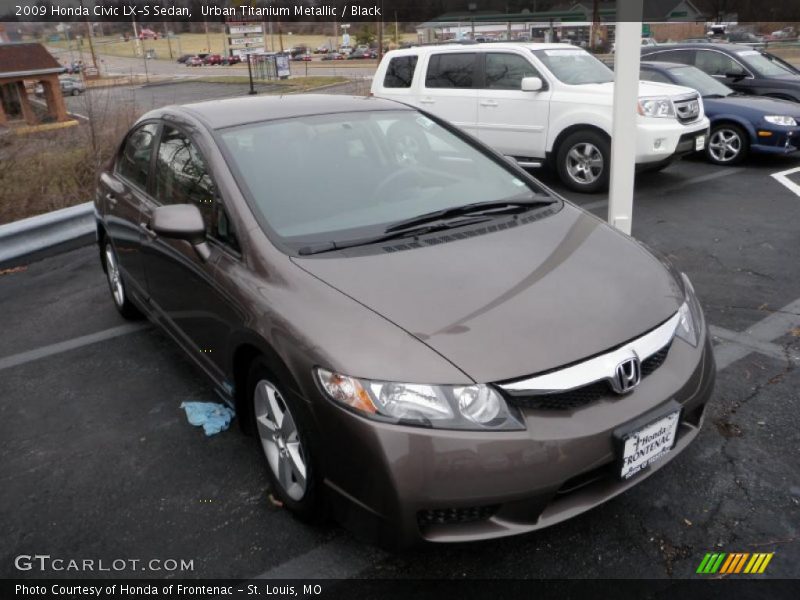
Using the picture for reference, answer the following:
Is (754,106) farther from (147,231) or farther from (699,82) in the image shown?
(147,231)

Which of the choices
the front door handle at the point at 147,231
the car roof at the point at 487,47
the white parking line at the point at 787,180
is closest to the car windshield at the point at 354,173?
the front door handle at the point at 147,231

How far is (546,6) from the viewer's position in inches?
2261

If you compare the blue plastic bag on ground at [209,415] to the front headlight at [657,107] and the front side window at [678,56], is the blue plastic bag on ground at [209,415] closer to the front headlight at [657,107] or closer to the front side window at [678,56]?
the front headlight at [657,107]

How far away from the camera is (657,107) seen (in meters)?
7.98

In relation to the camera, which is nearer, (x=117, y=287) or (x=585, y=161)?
(x=117, y=287)

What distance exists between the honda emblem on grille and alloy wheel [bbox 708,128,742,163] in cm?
830

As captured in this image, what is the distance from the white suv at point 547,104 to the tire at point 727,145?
0.89 meters

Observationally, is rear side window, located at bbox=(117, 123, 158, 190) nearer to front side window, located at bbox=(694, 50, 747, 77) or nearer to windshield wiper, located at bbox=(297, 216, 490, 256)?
windshield wiper, located at bbox=(297, 216, 490, 256)

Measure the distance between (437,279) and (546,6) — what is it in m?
61.6

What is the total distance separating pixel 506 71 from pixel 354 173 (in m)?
6.15

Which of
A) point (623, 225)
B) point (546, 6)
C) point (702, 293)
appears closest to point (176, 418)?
point (623, 225)

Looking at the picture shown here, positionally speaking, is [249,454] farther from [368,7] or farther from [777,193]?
[368,7]

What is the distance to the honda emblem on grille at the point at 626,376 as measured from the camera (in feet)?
7.45

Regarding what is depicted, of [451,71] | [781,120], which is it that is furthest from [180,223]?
[781,120]
